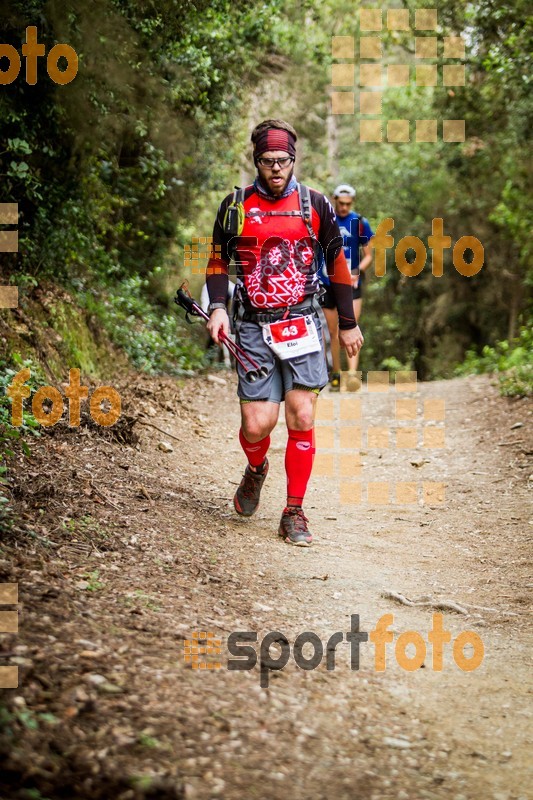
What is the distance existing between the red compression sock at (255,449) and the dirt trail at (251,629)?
0.44 metres

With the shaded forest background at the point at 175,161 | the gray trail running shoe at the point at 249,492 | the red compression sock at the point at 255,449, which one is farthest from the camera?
the shaded forest background at the point at 175,161

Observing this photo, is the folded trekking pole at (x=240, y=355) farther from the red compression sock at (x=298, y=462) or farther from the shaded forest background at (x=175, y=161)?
the shaded forest background at (x=175, y=161)

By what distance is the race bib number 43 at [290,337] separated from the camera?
5.27 meters

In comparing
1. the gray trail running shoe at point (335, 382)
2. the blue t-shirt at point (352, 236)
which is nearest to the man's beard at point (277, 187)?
the blue t-shirt at point (352, 236)

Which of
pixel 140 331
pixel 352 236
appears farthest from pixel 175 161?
pixel 352 236

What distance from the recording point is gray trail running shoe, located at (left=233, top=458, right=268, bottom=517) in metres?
5.69

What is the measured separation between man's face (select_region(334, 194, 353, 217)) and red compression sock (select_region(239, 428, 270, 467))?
219 inches

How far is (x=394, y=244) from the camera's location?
90.6 ft

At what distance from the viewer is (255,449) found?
5.55 m

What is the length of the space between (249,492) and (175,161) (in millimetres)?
8713

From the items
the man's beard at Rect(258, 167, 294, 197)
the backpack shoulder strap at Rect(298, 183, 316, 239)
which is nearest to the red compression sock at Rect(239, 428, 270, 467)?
the backpack shoulder strap at Rect(298, 183, 316, 239)

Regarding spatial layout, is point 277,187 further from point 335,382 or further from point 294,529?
point 335,382

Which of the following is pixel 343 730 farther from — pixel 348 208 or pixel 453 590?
pixel 348 208

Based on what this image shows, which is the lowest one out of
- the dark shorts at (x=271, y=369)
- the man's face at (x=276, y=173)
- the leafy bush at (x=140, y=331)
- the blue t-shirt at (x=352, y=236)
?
the dark shorts at (x=271, y=369)
